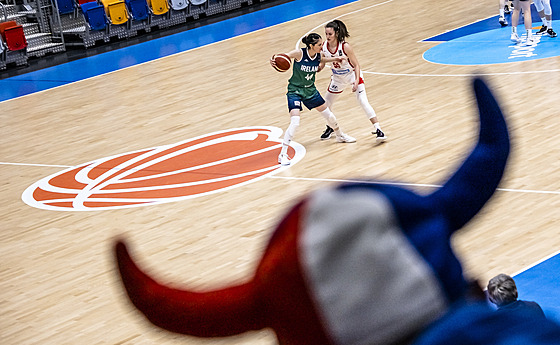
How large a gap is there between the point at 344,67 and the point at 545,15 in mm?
6957

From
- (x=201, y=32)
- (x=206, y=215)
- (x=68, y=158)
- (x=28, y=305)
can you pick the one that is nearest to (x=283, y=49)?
(x=201, y=32)

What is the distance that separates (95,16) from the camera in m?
23.4

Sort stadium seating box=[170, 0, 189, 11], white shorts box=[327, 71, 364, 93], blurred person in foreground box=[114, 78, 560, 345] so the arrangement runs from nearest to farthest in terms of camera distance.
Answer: blurred person in foreground box=[114, 78, 560, 345]
white shorts box=[327, 71, 364, 93]
stadium seating box=[170, 0, 189, 11]

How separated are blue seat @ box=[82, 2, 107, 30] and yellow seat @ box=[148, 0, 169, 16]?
1628 mm

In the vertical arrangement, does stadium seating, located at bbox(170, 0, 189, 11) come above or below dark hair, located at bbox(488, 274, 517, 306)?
below

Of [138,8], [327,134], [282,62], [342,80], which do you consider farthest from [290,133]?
[138,8]

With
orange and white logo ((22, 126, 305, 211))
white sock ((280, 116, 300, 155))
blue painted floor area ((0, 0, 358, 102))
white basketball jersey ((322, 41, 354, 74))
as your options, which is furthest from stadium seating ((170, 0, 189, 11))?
white sock ((280, 116, 300, 155))

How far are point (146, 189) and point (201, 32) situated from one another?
1324cm

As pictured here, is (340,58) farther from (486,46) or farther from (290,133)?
(486,46)

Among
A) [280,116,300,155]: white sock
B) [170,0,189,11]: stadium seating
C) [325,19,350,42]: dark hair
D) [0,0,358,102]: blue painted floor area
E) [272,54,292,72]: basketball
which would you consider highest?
[325,19,350,42]: dark hair

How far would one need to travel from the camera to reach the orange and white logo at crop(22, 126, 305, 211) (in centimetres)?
1112

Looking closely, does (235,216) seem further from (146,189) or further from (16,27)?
(16,27)

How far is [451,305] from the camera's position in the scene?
3.11ft

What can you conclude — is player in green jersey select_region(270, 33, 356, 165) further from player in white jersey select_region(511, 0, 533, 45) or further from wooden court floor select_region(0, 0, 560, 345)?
player in white jersey select_region(511, 0, 533, 45)
